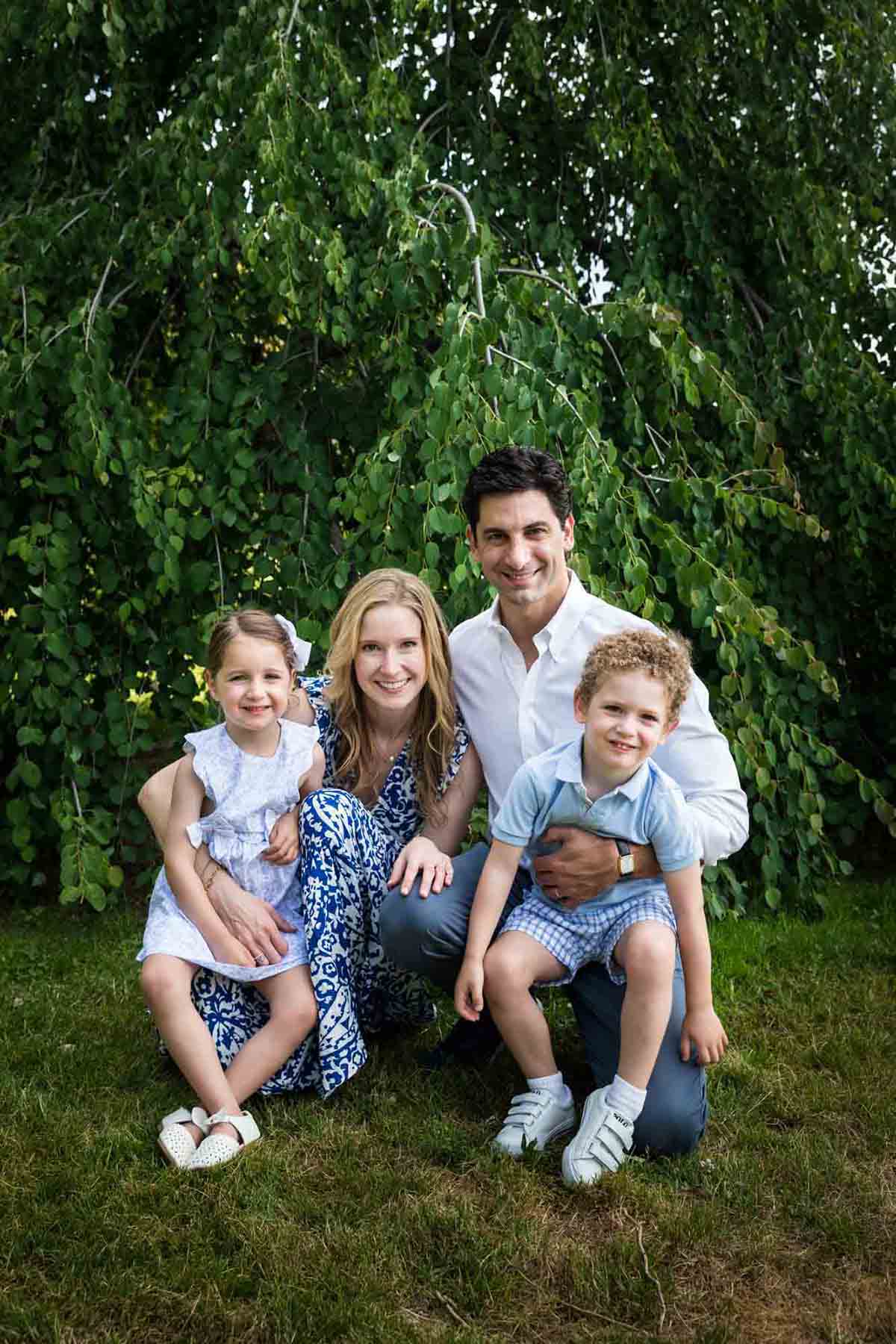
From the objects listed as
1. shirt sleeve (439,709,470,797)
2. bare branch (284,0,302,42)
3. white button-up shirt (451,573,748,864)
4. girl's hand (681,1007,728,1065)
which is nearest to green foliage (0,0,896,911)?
bare branch (284,0,302,42)

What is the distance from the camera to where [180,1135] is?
2049 mm

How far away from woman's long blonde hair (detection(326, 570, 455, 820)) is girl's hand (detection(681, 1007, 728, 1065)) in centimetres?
65

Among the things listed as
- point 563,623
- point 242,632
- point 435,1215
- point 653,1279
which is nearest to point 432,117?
point 563,623

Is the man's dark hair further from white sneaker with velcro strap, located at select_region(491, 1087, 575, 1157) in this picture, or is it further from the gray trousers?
white sneaker with velcro strap, located at select_region(491, 1087, 575, 1157)

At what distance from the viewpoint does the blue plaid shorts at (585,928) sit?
2129 millimetres

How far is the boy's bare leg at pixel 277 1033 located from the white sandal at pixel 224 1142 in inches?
2.8

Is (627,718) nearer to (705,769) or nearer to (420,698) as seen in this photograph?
(705,769)

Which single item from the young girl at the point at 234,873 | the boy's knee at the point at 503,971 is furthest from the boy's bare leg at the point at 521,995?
the young girl at the point at 234,873

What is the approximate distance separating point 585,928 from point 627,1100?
0.30 meters

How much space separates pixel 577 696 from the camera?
212 centimetres

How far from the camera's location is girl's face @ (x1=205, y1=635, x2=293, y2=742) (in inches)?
87.6

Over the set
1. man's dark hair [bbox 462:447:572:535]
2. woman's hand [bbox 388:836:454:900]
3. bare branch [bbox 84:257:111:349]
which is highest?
bare branch [bbox 84:257:111:349]

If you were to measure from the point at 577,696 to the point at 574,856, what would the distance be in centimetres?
28

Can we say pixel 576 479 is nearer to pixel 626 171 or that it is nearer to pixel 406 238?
pixel 406 238
